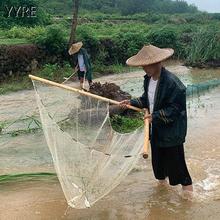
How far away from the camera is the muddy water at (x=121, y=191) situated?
4.34 meters

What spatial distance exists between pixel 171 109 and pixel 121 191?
118 cm

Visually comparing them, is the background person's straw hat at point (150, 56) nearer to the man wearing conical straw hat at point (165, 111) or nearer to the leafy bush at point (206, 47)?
the man wearing conical straw hat at point (165, 111)

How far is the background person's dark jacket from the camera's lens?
4160 millimetres

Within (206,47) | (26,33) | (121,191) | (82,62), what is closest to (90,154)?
(121,191)

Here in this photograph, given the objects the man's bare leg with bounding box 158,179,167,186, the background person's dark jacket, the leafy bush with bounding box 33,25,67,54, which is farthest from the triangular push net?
the leafy bush with bounding box 33,25,67,54

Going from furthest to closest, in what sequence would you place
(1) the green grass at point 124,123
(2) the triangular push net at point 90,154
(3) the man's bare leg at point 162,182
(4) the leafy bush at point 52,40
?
(4) the leafy bush at point 52,40 → (1) the green grass at point 124,123 → (3) the man's bare leg at point 162,182 → (2) the triangular push net at point 90,154

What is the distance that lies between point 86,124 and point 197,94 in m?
5.64

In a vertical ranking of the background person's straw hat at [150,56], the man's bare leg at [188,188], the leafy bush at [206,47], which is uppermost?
the background person's straw hat at [150,56]

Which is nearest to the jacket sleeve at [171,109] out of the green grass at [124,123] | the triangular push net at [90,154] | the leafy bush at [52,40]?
the triangular push net at [90,154]

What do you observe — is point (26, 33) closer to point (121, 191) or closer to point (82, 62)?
point (82, 62)

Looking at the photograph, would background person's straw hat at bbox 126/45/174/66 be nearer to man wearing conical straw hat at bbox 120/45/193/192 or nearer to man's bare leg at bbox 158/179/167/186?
man wearing conical straw hat at bbox 120/45/193/192

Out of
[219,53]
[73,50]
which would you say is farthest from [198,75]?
[73,50]

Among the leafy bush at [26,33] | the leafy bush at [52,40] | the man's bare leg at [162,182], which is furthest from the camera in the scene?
the leafy bush at [26,33]

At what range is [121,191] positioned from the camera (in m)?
4.85
